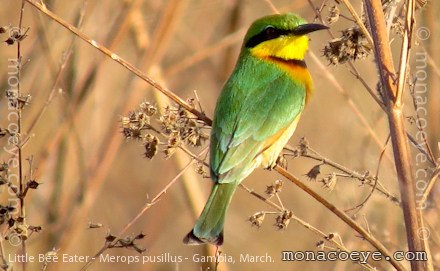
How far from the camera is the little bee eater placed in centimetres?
254

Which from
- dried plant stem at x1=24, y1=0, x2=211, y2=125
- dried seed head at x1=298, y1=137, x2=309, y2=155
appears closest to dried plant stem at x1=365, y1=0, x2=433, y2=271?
dried seed head at x1=298, y1=137, x2=309, y2=155

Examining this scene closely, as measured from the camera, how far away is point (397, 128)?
186 centimetres

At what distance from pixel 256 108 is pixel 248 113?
0.17 feet

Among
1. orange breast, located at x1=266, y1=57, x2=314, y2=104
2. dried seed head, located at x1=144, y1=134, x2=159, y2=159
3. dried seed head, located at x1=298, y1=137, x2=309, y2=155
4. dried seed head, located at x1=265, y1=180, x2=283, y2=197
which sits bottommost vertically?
dried seed head, located at x1=265, y1=180, x2=283, y2=197

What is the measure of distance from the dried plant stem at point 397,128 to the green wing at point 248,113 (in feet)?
2.57

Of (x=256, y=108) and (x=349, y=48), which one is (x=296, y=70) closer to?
(x=256, y=108)

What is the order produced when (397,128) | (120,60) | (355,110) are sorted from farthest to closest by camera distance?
(355,110), (120,60), (397,128)

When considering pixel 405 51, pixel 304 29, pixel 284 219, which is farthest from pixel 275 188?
pixel 304 29

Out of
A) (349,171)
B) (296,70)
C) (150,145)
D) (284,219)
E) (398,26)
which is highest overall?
(398,26)

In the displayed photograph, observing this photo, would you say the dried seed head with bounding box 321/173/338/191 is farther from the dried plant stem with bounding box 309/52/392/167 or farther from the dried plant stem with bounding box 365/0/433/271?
the dried plant stem with bounding box 309/52/392/167

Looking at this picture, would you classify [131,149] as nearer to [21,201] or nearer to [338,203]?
[338,203]

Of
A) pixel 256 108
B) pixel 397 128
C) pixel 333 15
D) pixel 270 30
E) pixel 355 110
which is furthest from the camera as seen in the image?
pixel 270 30

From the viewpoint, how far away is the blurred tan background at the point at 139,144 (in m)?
3.13

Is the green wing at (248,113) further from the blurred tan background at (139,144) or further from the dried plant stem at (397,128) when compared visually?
the dried plant stem at (397,128)
